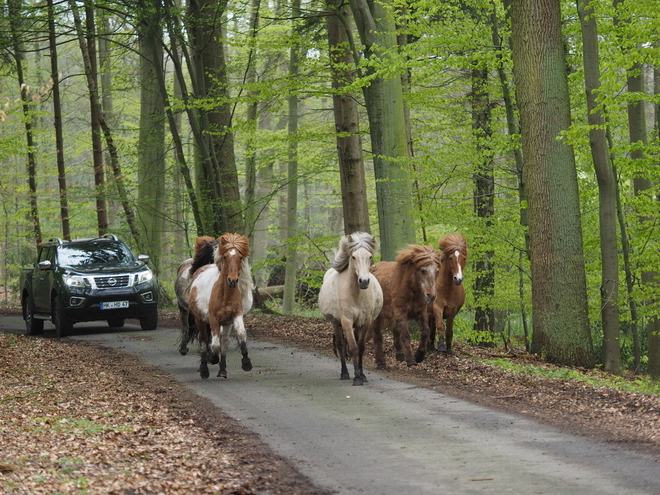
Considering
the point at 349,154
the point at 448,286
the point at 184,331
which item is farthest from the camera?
the point at 349,154

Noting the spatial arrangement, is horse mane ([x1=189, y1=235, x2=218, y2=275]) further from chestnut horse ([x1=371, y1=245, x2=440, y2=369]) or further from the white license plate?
the white license plate

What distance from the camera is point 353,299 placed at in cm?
1092

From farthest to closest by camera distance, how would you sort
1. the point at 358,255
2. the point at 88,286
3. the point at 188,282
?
the point at 88,286 → the point at 188,282 → the point at 358,255

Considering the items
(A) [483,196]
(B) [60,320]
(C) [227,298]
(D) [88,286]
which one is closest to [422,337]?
(C) [227,298]

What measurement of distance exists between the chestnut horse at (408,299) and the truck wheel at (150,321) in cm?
827

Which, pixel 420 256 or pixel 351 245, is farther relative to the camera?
pixel 420 256

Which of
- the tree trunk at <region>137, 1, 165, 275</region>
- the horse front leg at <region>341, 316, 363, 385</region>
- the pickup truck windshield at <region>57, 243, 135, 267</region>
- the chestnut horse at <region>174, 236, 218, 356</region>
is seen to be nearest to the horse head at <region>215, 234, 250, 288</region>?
the horse front leg at <region>341, 316, 363, 385</region>

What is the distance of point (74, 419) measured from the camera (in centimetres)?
842

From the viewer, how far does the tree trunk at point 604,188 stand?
12.8m

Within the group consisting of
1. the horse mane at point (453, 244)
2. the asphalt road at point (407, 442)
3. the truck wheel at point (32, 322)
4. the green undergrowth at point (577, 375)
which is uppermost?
the horse mane at point (453, 244)

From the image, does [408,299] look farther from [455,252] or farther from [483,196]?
[483,196]

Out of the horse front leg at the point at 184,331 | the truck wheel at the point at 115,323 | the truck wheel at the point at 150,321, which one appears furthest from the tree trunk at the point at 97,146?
the horse front leg at the point at 184,331

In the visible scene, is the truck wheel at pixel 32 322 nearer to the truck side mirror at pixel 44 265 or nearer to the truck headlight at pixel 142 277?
the truck side mirror at pixel 44 265

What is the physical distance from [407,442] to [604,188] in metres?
7.67
